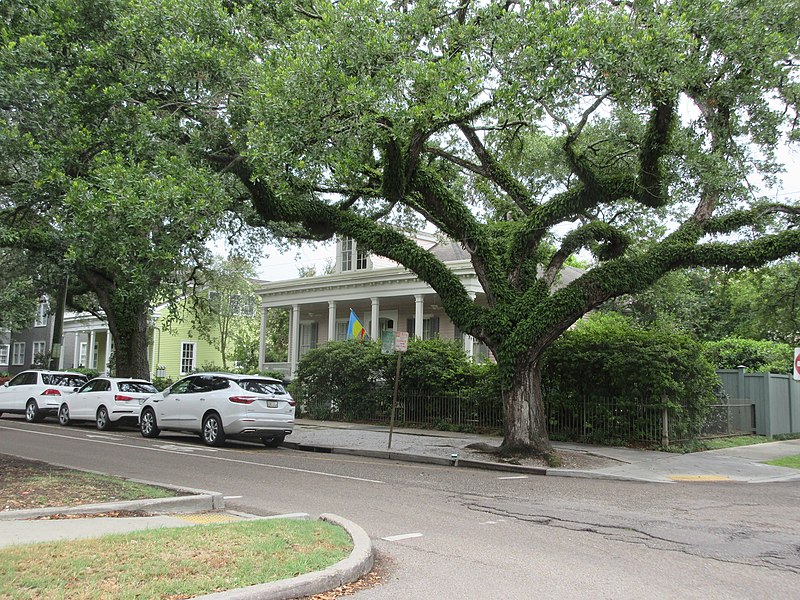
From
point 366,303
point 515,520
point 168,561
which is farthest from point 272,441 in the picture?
point 366,303

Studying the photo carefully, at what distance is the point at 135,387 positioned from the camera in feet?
69.9

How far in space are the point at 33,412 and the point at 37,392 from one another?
688 mm

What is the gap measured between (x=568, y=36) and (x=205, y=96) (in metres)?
7.42

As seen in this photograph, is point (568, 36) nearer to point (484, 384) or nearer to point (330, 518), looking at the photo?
point (330, 518)

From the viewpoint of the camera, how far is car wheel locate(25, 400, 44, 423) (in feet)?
Result: 75.7

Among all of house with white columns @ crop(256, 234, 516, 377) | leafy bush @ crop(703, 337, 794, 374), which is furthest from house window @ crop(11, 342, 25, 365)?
leafy bush @ crop(703, 337, 794, 374)

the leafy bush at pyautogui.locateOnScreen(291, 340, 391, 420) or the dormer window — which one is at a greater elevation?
the dormer window

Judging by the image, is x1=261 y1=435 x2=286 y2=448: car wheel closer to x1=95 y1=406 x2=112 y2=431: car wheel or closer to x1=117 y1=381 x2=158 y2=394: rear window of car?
x1=117 y1=381 x2=158 y2=394: rear window of car

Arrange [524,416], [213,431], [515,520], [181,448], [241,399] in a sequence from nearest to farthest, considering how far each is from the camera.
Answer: [515,520], [524,416], [181,448], [241,399], [213,431]

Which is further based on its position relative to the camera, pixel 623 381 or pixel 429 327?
pixel 429 327

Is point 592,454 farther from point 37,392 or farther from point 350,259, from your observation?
Answer: point 350,259

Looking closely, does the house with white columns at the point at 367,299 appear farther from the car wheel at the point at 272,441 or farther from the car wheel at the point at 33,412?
the car wheel at the point at 33,412

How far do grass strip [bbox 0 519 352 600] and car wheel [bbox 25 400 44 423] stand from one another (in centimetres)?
1900

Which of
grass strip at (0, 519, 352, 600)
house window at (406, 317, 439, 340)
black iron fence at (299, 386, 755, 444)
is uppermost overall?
house window at (406, 317, 439, 340)
